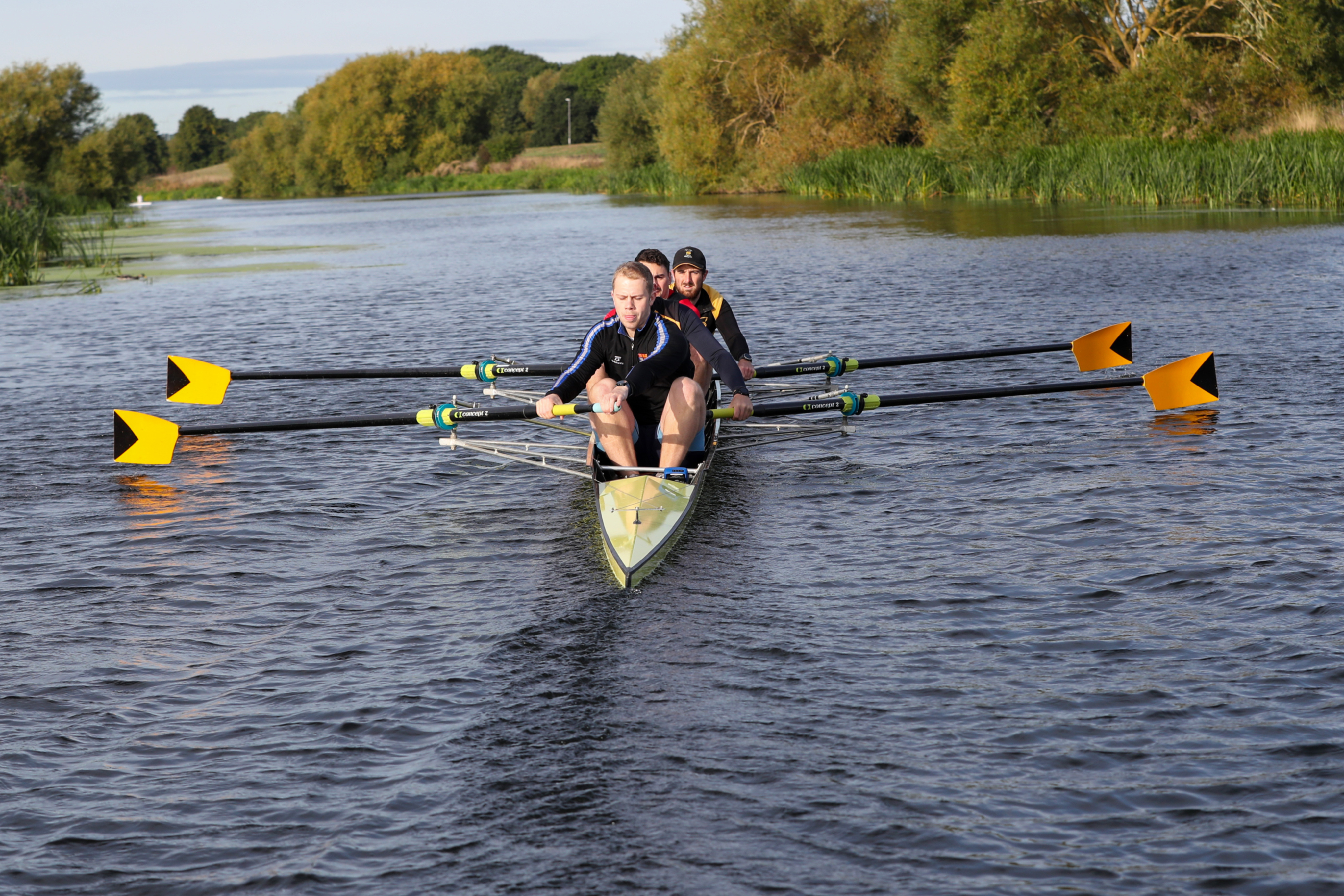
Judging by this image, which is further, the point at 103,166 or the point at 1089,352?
the point at 103,166

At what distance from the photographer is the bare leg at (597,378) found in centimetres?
718

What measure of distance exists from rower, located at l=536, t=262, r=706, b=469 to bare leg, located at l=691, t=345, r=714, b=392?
774 millimetres

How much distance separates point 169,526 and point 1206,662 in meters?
6.00

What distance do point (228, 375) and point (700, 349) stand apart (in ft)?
17.0

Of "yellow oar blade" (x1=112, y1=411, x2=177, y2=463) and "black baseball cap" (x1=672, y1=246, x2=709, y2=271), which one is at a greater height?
"black baseball cap" (x1=672, y1=246, x2=709, y2=271)

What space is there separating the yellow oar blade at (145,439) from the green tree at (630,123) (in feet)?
162

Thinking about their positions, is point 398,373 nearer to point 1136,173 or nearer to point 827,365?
point 827,365

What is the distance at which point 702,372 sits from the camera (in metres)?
8.11

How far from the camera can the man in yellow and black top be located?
8.70m

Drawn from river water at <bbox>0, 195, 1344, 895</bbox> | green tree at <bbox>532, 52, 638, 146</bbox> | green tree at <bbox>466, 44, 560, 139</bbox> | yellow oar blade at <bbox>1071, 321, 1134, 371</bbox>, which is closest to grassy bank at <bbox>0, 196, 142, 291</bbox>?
river water at <bbox>0, 195, 1344, 895</bbox>

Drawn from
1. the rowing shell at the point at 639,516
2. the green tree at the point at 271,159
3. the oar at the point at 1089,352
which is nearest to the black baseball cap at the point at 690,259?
the oar at the point at 1089,352

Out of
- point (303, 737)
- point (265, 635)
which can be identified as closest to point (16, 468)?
point (265, 635)

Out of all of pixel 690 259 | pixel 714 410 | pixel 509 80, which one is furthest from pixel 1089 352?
pixel 509 80

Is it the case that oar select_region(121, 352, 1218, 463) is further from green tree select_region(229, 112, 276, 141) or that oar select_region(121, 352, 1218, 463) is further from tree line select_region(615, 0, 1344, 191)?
green tree select_region(229, 112, 276, 141)
